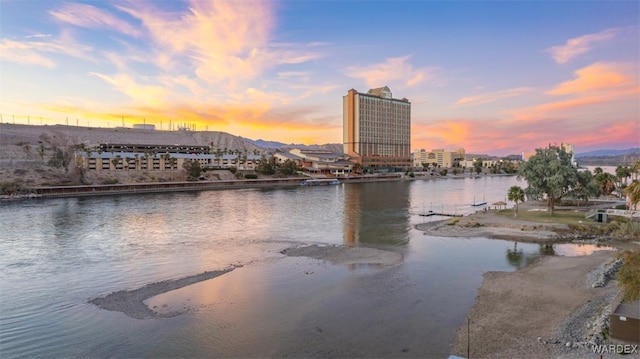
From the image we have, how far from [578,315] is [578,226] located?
30667 mm

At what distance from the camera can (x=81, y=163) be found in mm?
135250

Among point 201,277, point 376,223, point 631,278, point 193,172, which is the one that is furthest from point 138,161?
point 631,278

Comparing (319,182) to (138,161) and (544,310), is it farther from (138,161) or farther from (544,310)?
(544,310)

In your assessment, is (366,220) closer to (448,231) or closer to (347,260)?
(448,231)

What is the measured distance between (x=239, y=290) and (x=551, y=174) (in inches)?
1808

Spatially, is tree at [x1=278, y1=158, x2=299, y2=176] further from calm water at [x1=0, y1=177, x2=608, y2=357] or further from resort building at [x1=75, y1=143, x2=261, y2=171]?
calm water at [x1=0, y1=177, x2=608, y2=357]

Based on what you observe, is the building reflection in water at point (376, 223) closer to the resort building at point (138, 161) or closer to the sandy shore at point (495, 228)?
the sandy shore at point (495, 228)

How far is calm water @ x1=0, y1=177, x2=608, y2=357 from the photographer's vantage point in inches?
792

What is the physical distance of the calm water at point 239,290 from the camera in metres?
20.1

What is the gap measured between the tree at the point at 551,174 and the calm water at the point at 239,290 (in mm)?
16136

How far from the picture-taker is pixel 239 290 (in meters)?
28.2

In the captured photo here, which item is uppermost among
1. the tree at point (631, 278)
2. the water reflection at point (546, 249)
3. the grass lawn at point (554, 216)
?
the tree at point (631, 278)

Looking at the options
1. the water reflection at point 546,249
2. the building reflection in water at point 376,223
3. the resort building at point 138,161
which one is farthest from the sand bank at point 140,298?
the resort building at point 138,161

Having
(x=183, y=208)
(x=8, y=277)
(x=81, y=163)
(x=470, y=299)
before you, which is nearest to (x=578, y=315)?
(x=470, y=299)
